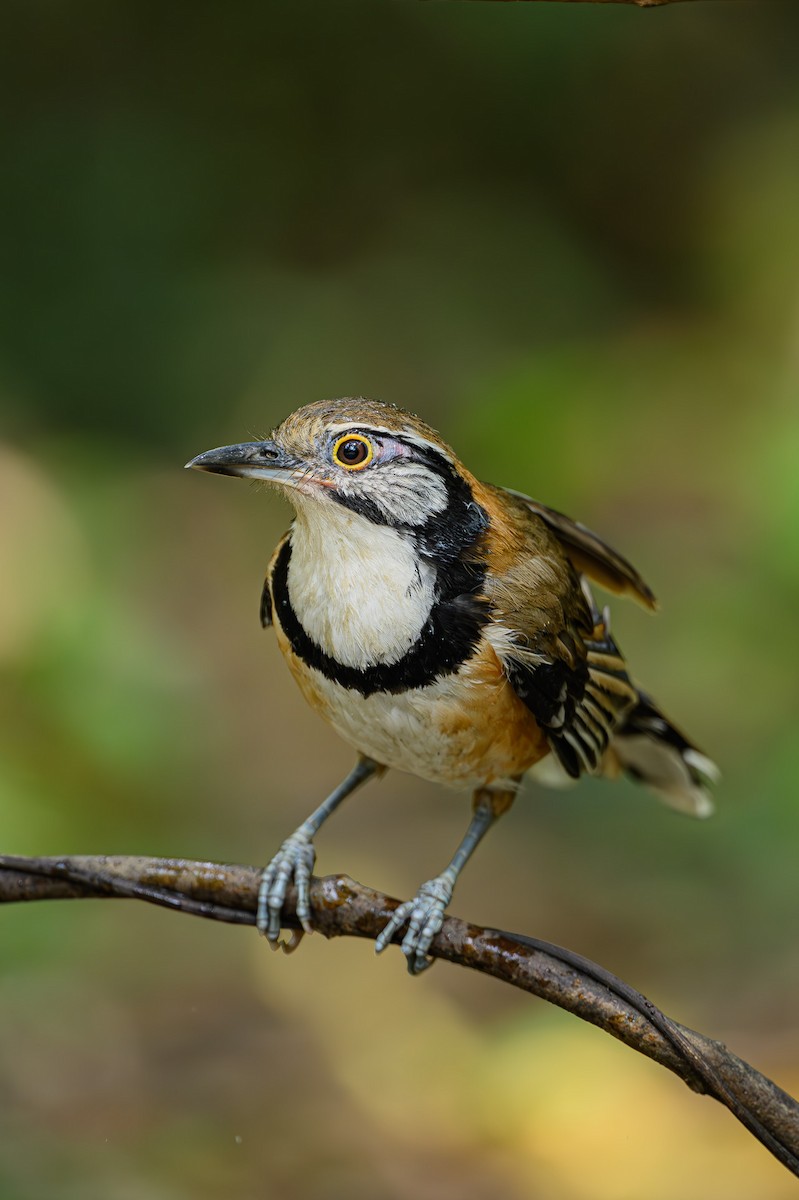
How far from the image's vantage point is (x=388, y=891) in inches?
247

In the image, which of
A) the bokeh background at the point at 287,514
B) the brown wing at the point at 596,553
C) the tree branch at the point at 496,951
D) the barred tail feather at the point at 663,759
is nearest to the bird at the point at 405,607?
the tree branch at the point at 496,951

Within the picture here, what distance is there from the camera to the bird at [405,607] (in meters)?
2.90

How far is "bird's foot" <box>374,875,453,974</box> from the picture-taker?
2.90 metres

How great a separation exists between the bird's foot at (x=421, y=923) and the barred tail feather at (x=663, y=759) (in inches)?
41.6

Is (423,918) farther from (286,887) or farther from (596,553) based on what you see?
(596,553)

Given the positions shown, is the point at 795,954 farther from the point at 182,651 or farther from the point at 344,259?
the point at 344,259

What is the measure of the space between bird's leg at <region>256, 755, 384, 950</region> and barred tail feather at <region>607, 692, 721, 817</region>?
0.88m

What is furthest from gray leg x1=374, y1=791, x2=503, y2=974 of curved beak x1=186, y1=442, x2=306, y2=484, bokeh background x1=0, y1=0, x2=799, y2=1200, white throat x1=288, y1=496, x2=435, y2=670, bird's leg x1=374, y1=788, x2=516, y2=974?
bokeh background x1=0, y1=0, x2=799, y2=1200

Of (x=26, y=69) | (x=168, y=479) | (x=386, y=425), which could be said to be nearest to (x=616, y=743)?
(x=386, y=425)

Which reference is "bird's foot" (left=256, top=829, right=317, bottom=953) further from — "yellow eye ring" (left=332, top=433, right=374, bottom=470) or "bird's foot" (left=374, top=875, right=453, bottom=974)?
"yellow eye ring" (left=332, top=433, right=374, bottom=470)

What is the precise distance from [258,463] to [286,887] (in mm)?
1000

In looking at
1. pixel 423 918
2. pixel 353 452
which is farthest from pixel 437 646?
pixel 423 918

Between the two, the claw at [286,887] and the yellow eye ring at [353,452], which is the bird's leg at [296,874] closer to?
the claw at [286,887]

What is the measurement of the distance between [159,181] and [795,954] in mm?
5693
